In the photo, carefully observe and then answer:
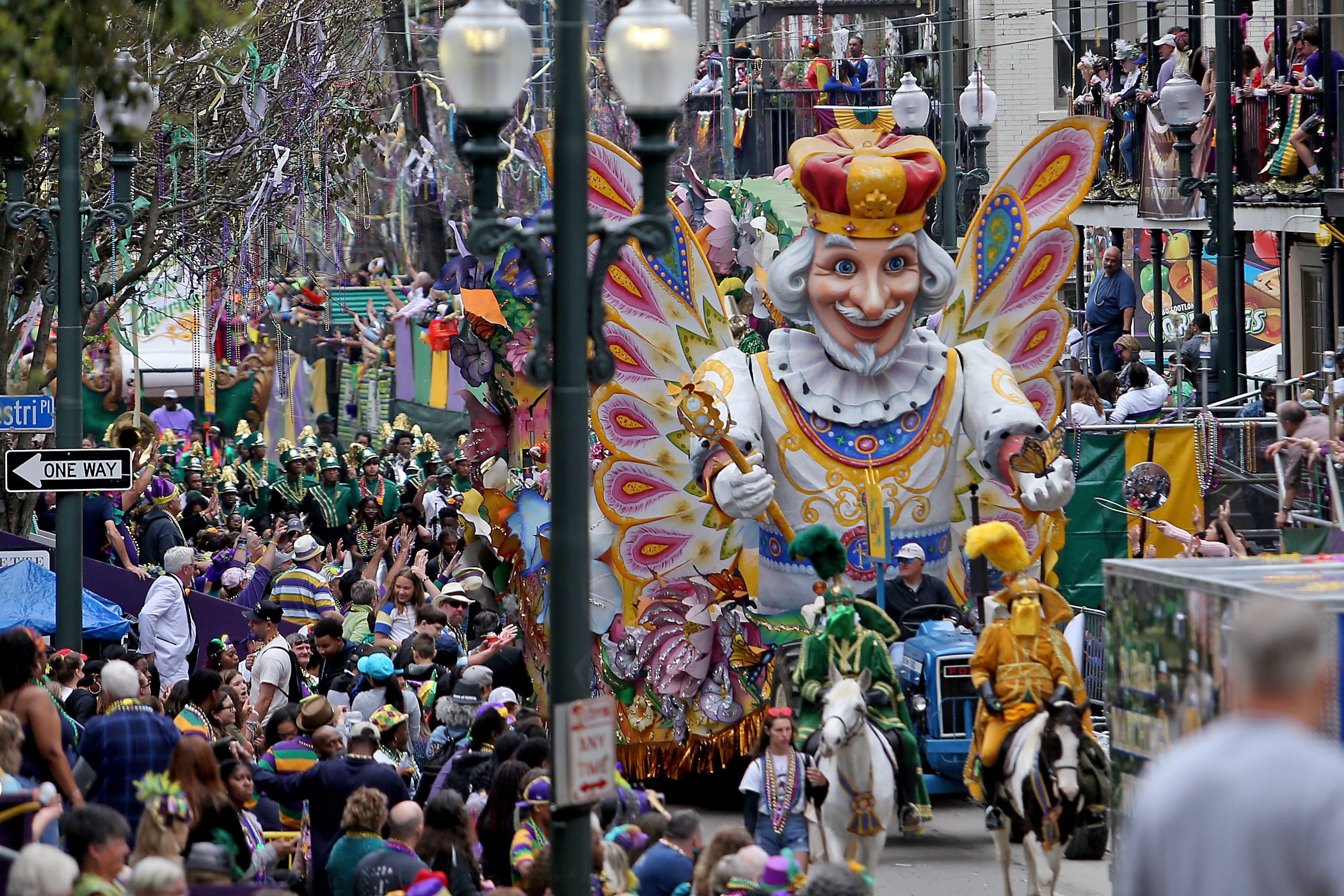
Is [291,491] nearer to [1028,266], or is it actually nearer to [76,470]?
[76,470]

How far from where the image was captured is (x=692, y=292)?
1266 cm

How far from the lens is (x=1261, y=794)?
3.84m

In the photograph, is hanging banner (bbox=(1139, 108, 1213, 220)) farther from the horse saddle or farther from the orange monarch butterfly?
the horse saddle

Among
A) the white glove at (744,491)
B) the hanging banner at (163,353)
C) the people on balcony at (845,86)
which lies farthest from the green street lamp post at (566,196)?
the people on balcony at (845,86)

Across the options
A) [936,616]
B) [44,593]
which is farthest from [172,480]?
[936,616]

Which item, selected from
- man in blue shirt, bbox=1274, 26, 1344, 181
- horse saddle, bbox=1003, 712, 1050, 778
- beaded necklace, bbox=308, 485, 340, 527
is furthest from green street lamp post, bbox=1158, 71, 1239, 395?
horse saddle, bbox=1003, 712, 1050, 778

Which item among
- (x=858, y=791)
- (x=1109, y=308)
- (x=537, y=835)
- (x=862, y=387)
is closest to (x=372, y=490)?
(x=1109, y=308)

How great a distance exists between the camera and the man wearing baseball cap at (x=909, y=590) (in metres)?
11.9

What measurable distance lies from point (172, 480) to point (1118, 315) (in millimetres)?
9545

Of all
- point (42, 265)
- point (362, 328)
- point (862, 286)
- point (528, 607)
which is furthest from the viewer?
point (362, 328)

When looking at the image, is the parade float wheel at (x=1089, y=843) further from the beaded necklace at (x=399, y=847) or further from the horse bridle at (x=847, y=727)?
the beaded necklace at (x=399, y=847)

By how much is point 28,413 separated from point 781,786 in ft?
18.4

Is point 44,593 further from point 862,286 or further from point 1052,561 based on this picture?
point 1052,561

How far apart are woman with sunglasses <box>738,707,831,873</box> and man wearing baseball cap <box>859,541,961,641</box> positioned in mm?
2227
